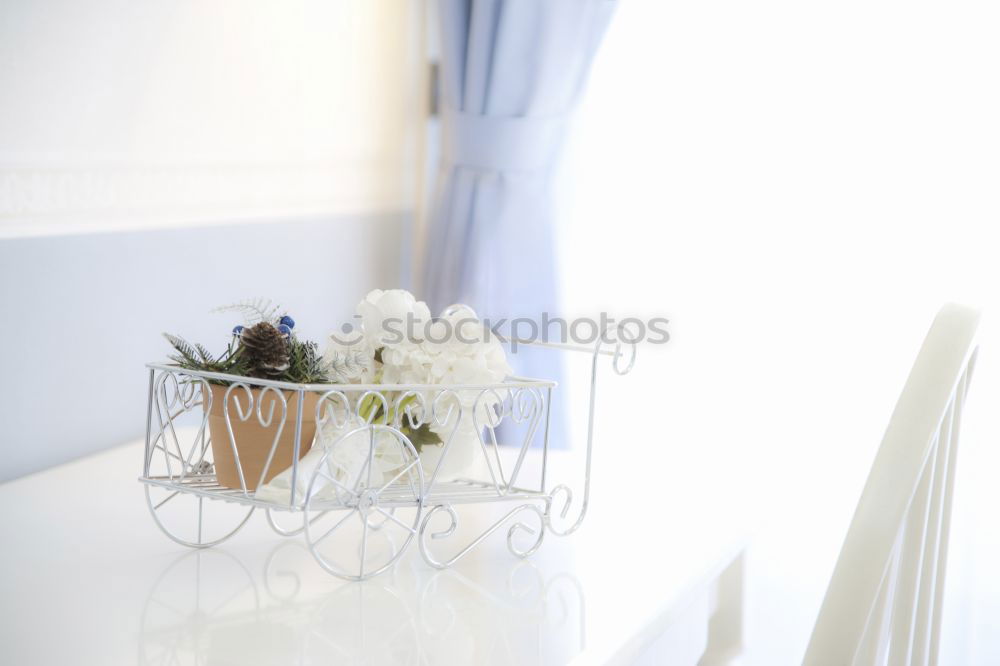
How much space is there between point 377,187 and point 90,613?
4.14 ft

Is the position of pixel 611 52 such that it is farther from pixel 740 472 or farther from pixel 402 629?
pixel 402 629

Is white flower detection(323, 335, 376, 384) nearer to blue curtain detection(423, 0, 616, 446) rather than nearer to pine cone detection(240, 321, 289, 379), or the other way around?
pine cone detection(240, 321, 289, 379)

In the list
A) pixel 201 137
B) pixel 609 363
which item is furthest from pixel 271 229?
pixel 609 363

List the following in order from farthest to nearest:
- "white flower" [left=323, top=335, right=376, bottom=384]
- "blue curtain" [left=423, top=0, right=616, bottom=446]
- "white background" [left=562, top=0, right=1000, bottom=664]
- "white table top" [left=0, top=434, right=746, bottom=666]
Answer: "blue curtain" [left=423, top=0, right=616, bottom=446] < "white background" [left=562, top=0, right=1000, bottom=664] < "white flower" [left=323, top=335, right=376, bottom=384] < "white table top" [left=0, top=434, right=746, bottom=666]

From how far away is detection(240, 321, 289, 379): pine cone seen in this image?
0.78m

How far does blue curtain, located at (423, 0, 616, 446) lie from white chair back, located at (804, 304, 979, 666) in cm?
120

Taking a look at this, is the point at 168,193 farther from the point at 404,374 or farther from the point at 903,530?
the point at 903,530

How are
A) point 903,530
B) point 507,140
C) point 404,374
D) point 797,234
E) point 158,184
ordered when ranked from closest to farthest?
point 903,530 → point 404,374 → point 158,184 → point 797,234 → point 507,140

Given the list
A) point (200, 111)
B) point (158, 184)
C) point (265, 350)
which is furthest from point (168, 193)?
point (265, 350)

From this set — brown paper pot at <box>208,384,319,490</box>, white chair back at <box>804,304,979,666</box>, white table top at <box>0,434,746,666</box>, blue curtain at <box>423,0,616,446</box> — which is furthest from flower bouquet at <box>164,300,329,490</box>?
blue curtain at <box>423,0,616,446</box>

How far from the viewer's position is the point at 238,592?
81 cm

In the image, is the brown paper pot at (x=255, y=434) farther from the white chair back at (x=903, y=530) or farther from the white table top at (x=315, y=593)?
the white chair back at (x=903, y=530)

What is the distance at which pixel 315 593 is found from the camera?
0.81 m

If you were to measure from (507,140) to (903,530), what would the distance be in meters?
1.31
